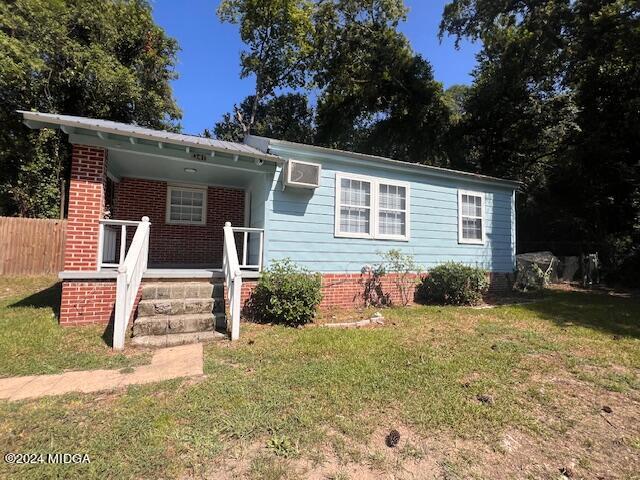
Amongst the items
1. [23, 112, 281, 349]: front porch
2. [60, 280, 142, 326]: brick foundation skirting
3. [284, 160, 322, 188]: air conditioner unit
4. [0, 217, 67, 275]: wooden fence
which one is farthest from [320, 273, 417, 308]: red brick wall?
[0, 217, 67, 275]: wooden fence

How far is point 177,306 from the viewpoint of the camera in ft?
18.5

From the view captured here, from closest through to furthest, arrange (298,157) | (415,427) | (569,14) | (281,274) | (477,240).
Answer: (415,427), (281,274), (298,157), (477,240), (569,14)

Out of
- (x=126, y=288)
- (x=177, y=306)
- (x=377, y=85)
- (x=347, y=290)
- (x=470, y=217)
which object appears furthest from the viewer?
(x=377, y=85)

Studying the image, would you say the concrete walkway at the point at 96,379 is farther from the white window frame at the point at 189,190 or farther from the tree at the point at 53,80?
the tree at the point at 53,80

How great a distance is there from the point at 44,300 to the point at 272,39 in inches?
851

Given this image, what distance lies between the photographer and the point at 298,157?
7.48m

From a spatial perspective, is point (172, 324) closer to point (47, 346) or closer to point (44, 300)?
point (47, 346)

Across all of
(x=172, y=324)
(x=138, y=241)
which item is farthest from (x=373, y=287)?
(x=138, y=241)

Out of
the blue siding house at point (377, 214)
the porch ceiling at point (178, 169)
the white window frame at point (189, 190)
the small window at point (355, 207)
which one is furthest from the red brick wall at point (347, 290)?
the white window frame at point (189, 190)

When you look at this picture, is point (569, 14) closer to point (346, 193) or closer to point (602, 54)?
point (602, 54)

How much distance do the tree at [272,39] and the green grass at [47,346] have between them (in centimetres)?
1927

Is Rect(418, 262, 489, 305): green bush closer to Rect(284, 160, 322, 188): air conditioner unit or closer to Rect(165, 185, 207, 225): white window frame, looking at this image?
Rect(284, 160, 322, 188): air conditioner unit

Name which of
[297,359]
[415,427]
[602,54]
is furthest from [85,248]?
[602,54]

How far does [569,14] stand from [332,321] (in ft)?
49.8
